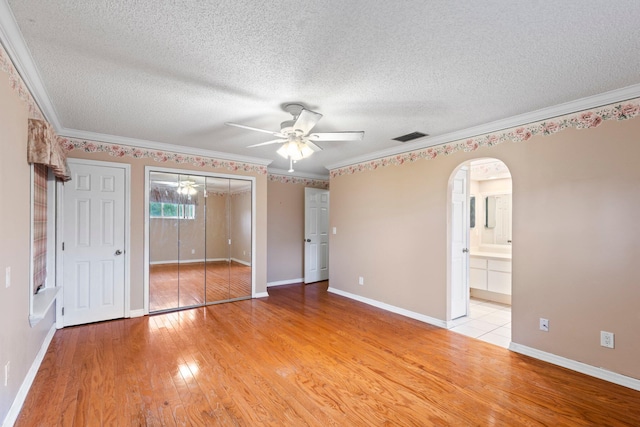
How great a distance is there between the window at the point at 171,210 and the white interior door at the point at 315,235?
2527 millimetres

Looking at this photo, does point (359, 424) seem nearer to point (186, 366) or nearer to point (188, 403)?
point (188, 403)

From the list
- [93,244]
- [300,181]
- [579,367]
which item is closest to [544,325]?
[579,367]

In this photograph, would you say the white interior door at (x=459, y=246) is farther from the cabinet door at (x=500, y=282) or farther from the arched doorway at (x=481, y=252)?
the cabinet door at (x=500, y=282)

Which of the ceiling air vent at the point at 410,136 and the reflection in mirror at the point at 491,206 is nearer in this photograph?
the ceiling air vent at the point at 410,136

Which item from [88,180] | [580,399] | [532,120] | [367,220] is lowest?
[580,399]

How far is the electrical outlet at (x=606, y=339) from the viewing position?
2559mm

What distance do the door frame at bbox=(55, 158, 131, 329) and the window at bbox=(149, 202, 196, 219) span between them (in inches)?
11.8

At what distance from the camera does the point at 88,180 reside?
148 inches

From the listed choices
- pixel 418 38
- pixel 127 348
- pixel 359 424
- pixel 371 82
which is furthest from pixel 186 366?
pixel 418 38

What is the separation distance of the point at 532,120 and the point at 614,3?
1.64 meters

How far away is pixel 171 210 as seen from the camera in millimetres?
4355

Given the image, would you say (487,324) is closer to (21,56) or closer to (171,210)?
(171,210)

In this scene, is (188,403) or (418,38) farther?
(188,403)

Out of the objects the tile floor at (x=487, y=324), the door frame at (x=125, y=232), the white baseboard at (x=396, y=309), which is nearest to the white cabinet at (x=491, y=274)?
the tile floor at (x=487, y=324)
